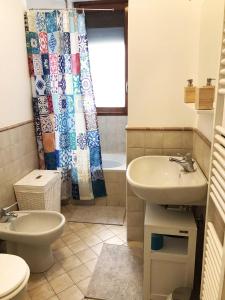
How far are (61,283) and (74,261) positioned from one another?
252mm

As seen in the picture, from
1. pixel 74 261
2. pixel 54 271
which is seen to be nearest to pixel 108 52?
pixel 74 261

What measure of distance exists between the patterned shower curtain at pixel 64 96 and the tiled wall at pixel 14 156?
0.16 m

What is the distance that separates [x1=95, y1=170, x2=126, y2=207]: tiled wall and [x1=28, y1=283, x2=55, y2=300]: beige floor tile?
1287 mm

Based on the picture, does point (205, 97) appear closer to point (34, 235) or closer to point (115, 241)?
point (34, 235)

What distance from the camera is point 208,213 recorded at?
1282 mm

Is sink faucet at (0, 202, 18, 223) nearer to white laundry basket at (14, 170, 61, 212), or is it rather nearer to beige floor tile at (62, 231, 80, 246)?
white laundry basket at (14, 170, 61, 212)

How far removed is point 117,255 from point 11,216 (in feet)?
3.15

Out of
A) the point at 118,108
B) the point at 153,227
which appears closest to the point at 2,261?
the point at 153,227

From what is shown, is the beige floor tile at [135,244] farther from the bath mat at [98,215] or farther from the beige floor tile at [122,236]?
the bath mat at [98,215]

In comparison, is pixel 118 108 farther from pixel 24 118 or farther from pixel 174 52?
pixel 174 52

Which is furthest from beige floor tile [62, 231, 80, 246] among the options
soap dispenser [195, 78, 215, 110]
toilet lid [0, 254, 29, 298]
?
soap dispenser [195, 78, 215, 110]

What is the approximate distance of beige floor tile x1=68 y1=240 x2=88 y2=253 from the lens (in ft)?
7.47

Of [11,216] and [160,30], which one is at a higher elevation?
[160,30]

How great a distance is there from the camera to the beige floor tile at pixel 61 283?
6.03 feet
